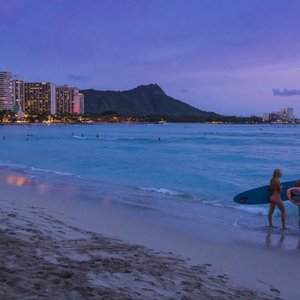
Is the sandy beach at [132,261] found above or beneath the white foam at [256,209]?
above

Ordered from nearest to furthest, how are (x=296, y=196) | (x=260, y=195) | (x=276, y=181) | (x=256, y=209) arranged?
(x=296, y=196)
(x=276, y=181)
(x=260, y=195)
(x=256, y=209)

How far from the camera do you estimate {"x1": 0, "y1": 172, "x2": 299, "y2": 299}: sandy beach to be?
440 cm

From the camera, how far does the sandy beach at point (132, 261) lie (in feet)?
14.4

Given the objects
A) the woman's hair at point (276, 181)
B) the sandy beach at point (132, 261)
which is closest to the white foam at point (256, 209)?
the woman's hair at point (276, 181)

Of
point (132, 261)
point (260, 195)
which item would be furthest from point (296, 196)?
point (132, 261)

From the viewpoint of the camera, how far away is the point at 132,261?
5.76 m

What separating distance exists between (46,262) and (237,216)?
698 centimetres

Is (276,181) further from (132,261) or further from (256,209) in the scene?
(132,261)

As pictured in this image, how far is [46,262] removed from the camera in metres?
5.15

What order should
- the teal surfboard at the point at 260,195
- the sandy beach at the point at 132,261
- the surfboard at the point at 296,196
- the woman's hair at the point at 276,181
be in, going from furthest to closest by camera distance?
the teal surfboard at the point at 260,195 < the woman's hair at the point at 276,181 < the surfboard at the point at 296,196 < the sandy beach at the point at 132,261

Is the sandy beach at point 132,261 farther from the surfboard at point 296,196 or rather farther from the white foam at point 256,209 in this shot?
the white foam at point 256,209

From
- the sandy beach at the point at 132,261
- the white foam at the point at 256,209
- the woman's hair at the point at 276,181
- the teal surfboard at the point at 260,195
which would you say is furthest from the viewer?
the white foam at the point at 256,209

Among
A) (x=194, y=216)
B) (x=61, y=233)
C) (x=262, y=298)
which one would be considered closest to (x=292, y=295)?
(x=262, y=298)

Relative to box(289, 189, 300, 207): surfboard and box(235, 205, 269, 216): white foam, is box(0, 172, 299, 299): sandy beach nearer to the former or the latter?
box(289, 189, 300, 207): surfboard
